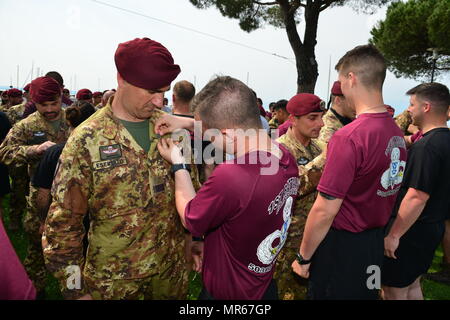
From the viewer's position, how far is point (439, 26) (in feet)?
73.3

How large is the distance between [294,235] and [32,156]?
3068mm

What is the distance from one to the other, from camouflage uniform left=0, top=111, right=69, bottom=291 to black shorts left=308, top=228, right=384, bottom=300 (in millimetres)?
3019

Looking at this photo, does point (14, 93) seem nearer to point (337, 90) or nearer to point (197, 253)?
point (337, 90)

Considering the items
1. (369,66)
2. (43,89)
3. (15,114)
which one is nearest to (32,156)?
(43,89)

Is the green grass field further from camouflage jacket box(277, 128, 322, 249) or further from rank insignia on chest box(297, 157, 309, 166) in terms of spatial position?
rank insignia on chest box(297, 157, 309, 166)

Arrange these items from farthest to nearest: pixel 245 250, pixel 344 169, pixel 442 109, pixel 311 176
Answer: pixel 442 109, pixel 311 176, pixel 344 169, pixel 245 250

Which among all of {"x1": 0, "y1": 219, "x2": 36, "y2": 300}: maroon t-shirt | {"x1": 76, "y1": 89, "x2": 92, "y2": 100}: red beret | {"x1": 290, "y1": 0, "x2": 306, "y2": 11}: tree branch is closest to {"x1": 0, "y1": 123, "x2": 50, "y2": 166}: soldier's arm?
{"x1": 0, "y1": 219, "x2": 36, "y2": 300}: maroon t-shirt

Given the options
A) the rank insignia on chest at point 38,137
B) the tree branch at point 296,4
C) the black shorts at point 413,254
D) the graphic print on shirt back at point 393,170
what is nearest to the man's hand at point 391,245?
the black shorts at point 413,254

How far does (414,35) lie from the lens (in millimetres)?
25516

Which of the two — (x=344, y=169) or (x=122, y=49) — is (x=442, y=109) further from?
(x=122, y=49)

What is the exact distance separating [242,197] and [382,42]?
29.9 meters

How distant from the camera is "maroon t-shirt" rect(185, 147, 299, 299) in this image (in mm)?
1743

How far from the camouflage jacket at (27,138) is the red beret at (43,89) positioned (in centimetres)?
53
